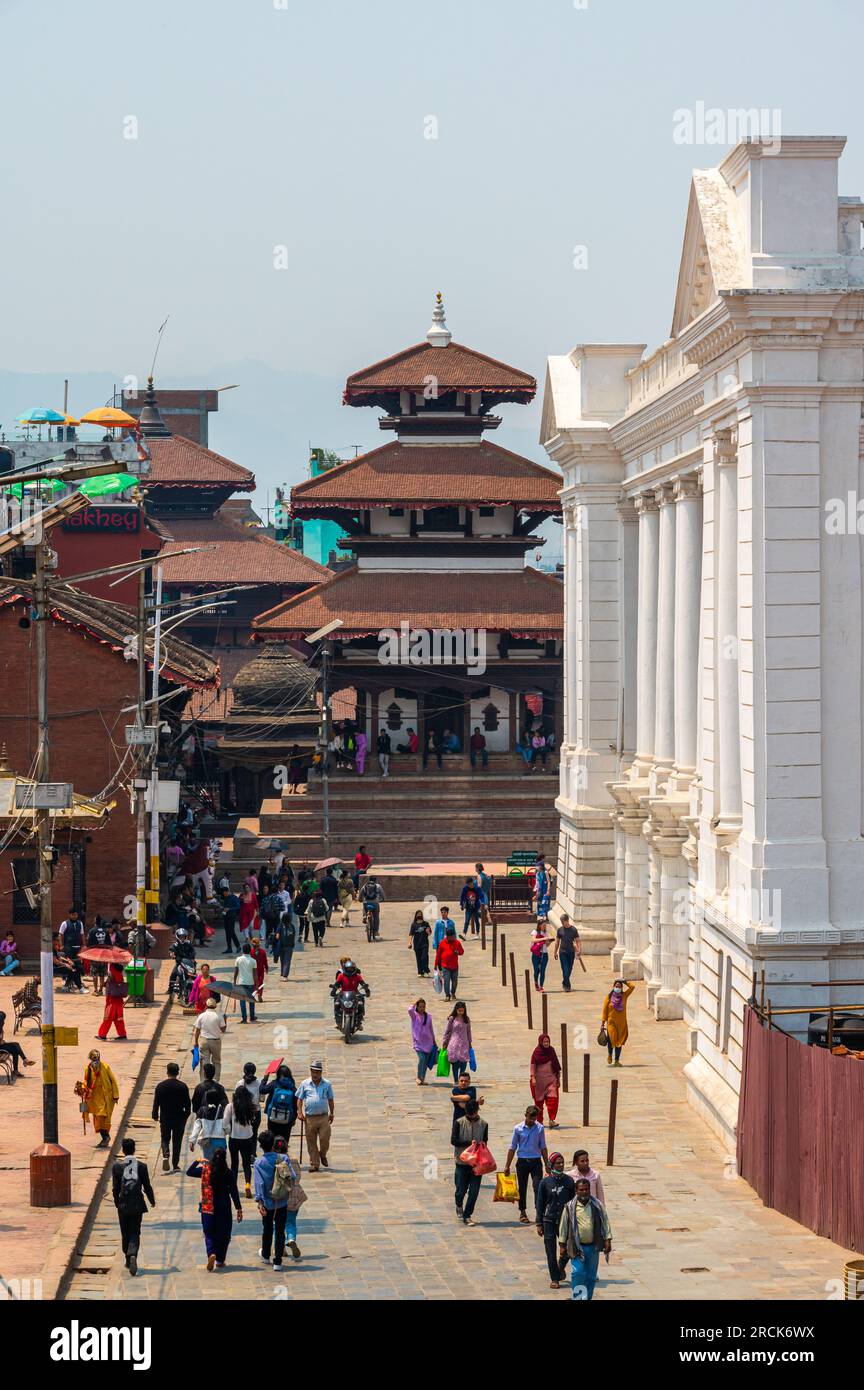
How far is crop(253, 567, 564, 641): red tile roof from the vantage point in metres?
64.9

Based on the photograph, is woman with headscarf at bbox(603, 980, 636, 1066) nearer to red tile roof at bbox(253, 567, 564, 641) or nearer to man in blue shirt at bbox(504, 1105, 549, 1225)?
man in blue shirt at bbox(504, 1105, 549, 1225)

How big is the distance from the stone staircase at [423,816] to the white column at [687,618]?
871 inches

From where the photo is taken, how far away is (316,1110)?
86.1 ft

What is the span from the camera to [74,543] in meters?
75.9

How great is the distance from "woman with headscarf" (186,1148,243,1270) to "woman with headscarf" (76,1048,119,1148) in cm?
575

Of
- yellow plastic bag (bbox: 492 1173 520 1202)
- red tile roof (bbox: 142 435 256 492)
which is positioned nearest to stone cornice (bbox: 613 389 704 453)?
yellow plastic bag (bbox: 492 1173 520 1202)

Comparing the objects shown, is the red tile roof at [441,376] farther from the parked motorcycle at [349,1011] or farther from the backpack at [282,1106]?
the backpack at [282,1106]

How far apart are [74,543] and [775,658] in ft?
170

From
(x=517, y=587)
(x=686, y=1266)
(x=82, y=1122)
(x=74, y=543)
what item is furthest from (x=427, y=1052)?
(x=74, y=543)

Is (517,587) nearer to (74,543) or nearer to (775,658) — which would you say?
(74,543)

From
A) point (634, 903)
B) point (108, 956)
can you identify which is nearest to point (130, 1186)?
point (108, 956)

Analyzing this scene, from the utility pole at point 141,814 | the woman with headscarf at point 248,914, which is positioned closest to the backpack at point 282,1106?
the utility pole at point 141,814

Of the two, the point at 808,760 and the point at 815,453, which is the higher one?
the point at 815,453

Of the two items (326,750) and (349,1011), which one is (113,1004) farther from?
(326,750)
